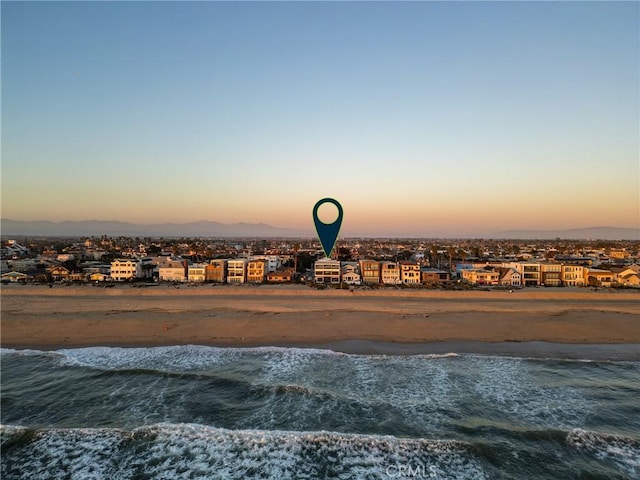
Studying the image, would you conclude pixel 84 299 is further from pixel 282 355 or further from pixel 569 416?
pixel 569 416

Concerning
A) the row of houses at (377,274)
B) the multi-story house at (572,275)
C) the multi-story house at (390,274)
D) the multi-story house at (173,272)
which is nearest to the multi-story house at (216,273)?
the multi-story house at (173,272)

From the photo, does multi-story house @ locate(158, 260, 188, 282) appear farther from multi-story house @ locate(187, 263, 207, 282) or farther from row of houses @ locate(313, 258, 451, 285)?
row of houses @ locate(313, 258, 451, 285)

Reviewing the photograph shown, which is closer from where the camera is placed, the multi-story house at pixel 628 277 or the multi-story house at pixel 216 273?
the multi-story house at pixel 628 277

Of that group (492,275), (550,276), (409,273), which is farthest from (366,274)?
(550,276)

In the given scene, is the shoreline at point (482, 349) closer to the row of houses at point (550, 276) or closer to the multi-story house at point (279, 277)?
the row of houses at point (550, 276)

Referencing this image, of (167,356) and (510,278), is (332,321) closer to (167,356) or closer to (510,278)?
(167,356)

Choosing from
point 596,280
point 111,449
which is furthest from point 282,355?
point 596,280

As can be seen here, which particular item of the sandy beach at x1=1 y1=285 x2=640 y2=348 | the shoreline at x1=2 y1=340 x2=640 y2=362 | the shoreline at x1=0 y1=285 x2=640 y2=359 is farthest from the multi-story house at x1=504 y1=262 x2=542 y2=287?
the shoreline at x1=2 y1=340 x2=640 y2=362
